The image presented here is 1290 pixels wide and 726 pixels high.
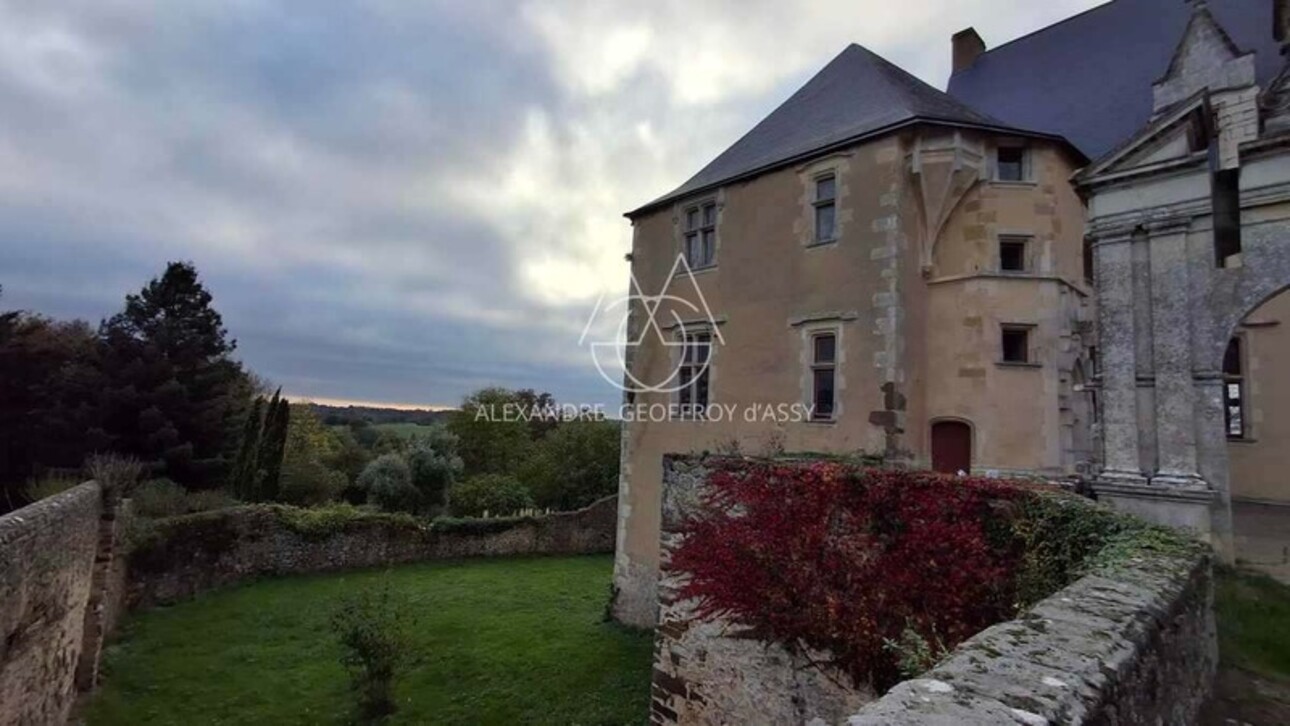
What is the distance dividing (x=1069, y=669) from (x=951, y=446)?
7.64 metres

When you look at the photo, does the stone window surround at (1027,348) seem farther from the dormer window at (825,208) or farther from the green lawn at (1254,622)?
the green lawn at (1254,622)

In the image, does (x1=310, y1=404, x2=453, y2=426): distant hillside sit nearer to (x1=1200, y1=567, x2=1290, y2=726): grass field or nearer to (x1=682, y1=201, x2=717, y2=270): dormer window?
(x1=682, y1=201, x2=717, y2=270): dormer window

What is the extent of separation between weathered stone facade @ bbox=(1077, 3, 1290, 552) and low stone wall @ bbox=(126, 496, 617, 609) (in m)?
15.8

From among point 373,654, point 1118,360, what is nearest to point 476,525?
point 373,654

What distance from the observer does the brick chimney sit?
49.0 feet

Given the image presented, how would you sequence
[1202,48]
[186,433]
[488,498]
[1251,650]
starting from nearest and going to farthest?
[1251,650] < [1202,48] < [186,433] < [488,498]

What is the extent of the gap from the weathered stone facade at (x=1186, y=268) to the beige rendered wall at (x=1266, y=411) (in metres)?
4.85

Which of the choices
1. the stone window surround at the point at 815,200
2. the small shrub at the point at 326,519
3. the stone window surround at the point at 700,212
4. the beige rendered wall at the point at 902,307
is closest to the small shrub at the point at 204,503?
the small shrub at the point at 326,519

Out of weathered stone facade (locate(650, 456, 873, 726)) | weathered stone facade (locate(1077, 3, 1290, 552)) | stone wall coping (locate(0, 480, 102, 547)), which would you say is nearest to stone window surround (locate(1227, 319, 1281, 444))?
weathered stone facade (locate(1077, 3, 1290, 552))

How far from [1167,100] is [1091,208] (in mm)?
1494

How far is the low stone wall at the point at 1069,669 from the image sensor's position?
165cm

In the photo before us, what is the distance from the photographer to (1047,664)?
188 centimetres

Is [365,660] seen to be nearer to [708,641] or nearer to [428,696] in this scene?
[428,696]

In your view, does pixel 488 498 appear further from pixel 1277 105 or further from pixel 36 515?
pixel 1277 105
